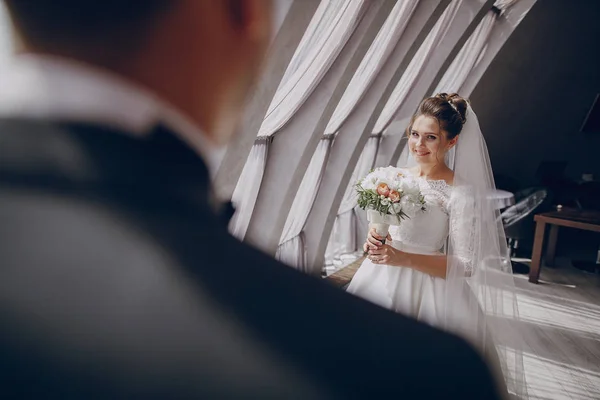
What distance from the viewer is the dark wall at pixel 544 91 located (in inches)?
282

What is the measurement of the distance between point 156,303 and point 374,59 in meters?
4.59

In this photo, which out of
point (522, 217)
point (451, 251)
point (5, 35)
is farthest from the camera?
point (522, 217)

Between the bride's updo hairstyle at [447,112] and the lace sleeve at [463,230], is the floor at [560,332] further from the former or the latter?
the bride's updo hairstyle at [447,112]

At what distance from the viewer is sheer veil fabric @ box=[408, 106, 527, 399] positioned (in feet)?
6.45

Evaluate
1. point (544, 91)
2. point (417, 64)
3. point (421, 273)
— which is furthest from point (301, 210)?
point (544, 91)

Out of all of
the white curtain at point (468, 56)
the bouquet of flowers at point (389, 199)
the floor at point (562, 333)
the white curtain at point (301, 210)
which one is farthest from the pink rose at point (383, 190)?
Result: the white curtain at point (468, 56)

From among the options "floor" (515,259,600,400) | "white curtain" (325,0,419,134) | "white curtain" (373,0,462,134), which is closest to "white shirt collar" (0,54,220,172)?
"floor" (515,259,600,400)

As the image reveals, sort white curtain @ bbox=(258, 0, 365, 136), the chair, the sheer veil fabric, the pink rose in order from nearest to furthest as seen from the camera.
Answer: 1. the pink rose
2. the sheer veil fabric
3. white curtain @ bbox=(258, 0, 365, 136)
4. the chair

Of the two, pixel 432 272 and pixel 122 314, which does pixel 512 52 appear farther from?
pixel 122 314

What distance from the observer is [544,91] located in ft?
24.8

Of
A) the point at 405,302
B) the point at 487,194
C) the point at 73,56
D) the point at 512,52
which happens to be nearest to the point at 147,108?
the point at 73,56

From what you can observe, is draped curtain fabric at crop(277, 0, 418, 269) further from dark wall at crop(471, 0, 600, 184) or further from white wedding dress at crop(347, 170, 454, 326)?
dark wall at crop(471, 0, 600, 184)

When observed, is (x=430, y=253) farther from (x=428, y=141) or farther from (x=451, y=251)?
(x=428, y=141)

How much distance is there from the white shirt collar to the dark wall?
8.37 m
